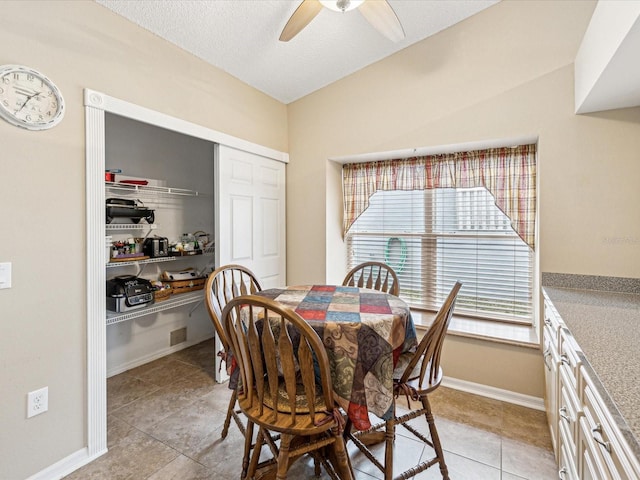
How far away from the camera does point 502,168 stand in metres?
2.66

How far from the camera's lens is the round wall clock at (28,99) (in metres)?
1.50

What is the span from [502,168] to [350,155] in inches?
50.8

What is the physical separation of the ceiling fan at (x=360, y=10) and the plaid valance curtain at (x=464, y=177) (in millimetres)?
1268

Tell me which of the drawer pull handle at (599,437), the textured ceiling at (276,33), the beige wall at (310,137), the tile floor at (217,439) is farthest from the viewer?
the textured ceiling at (276,33)

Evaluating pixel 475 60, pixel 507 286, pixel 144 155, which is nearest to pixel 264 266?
pixel 144 155

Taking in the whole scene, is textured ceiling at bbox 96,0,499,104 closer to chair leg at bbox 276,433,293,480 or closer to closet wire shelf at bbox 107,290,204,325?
closet wire shelf at bbox 107,290,204,325

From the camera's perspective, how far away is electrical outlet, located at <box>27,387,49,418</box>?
5.28 ft

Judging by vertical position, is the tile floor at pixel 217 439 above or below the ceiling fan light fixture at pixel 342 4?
below

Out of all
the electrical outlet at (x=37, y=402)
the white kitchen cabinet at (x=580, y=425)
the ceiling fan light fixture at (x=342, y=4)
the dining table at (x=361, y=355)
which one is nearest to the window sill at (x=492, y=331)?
the white kitchen cabinet at (x=580, y=425)

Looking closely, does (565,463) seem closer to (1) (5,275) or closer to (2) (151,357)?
(1) (5,275)

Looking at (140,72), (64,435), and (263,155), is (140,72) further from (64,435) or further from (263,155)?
(64,435)

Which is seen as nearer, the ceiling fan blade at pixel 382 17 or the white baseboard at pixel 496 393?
the ceiling fan blade at pixel 382 17

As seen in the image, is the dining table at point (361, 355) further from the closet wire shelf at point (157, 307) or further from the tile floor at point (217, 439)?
the closet wire shelf at point (157, 307)

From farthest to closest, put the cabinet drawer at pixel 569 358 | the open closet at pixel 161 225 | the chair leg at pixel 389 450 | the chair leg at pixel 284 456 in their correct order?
1. the open closet at pixel 161 225
2. the chair leg at pixel 389 450
3. the chair leg at pixel 284 456
4. the cabinet drawer at pixel 569 358
